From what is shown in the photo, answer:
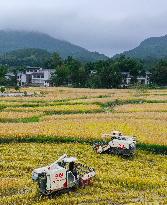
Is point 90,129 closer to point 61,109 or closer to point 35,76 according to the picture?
point 61,109

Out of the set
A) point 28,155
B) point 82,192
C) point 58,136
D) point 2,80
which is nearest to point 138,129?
point 58,136

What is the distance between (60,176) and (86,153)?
8.10 m

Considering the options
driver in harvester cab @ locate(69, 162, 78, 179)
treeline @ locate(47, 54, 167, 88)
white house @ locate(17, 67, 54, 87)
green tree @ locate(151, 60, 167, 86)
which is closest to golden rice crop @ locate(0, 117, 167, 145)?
driver in harvester cab @ locate(69, 162, 78, 179)

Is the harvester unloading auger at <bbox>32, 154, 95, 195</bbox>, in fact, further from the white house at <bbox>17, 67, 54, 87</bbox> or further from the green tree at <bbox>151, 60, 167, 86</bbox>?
the white house at <bbox>17, 67, 54, 87</bbox>

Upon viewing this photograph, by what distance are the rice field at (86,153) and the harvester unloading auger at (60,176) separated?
36 cm

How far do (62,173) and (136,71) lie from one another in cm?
9565

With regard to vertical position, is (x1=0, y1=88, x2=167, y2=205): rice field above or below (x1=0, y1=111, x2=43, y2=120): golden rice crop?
below

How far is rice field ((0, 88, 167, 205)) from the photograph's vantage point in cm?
1761

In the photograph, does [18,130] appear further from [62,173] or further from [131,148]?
[62,173]

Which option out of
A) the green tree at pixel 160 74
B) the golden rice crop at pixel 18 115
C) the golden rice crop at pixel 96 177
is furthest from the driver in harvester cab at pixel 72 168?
the green tree at pixel 160 74

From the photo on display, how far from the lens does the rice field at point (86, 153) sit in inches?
693

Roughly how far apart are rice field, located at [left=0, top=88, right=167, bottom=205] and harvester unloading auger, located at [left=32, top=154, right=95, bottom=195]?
363mm

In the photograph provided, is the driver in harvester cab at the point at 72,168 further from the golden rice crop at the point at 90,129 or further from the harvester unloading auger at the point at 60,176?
the golden rice crop at the point at 90,129

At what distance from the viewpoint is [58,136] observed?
29.3 m
